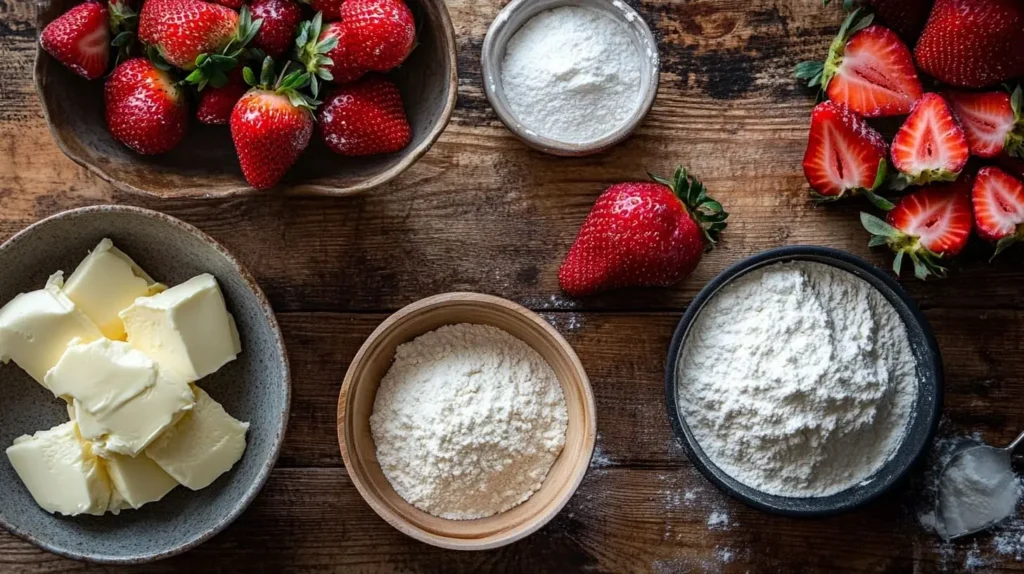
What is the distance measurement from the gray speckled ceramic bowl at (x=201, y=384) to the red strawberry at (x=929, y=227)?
1.01 metres

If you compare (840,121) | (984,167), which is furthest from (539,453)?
(984,167)

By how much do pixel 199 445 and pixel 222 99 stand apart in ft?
1.75

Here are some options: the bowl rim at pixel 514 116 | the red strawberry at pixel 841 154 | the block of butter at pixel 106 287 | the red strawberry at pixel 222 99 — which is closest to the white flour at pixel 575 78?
the bowl rim at pixel 514 116

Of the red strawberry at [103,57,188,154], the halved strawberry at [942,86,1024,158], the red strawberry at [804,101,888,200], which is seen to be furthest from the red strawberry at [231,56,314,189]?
the halved strawberry at [942,86,1024,158]

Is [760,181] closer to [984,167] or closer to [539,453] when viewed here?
[984,167]

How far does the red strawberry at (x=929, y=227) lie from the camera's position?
1462 mm

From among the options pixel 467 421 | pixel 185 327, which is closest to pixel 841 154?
pixel 467 421

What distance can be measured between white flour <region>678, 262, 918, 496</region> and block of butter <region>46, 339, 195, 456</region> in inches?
32.2

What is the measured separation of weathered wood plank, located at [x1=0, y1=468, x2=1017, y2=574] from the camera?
150 cm

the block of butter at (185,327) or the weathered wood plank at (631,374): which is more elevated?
the block of butter at (185,327)

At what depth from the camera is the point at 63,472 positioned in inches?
52.4

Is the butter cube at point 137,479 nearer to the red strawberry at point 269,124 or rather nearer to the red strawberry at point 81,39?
the red strawberry at point 269,124

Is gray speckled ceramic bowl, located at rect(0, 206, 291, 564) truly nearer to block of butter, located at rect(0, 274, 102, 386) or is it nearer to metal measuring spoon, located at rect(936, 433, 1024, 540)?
block of butter, located at rect(0, 274, 102, 386)

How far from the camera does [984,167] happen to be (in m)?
1.47
